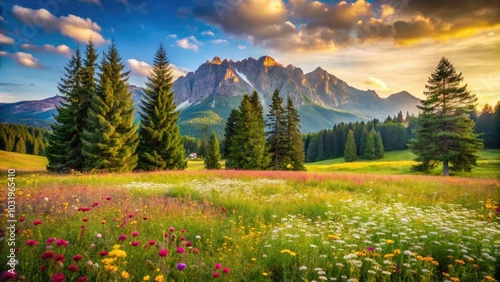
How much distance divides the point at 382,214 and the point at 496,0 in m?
5.21

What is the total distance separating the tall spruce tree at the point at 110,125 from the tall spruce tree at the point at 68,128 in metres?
1.54

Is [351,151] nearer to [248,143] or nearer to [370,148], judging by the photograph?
[370,148]

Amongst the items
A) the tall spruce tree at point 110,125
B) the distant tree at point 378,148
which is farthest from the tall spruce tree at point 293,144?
the distant tree at point 378,148

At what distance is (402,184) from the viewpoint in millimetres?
12648

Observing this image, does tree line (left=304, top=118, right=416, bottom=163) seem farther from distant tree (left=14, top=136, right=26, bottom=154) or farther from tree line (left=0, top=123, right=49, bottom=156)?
distant tree (left=14, top=136, right=26, bottom=154)

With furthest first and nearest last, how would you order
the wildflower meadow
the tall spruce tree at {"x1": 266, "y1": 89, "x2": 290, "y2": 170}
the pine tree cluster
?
1. the tall spruce tree at {"x1": 266, "y1": 89, "x2": 290, "y2": 170}
2. the pine tree cluster
3. the wildflower meadow

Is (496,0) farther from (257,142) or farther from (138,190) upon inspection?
(257,142)

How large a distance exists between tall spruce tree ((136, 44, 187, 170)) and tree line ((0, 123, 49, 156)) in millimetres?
63497

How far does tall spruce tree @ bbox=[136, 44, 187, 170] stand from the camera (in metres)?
25.8

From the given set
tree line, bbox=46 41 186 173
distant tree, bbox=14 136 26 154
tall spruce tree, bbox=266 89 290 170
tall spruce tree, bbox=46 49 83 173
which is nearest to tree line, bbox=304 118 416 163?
tall spruce tree, bbox=266 89 290 170

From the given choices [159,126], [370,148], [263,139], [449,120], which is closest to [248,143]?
[263,139]

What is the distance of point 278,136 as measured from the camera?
35312mm

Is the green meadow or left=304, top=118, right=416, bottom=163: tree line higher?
left=304, top=118, right=416, bottom=163: tree line

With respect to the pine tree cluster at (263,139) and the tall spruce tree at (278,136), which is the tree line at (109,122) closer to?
the pine tree cluster at (263,139)
